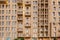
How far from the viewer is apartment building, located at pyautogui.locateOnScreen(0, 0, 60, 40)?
146 ft

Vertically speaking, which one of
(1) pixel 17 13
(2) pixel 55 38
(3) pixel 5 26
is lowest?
(2) pixel 55 38

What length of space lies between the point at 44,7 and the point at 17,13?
655 cm

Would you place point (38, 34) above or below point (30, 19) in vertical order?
below

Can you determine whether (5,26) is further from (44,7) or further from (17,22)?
(44,7)

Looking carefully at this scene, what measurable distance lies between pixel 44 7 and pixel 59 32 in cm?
679

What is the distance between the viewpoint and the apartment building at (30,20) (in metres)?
44.5

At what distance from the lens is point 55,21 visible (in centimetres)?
4522

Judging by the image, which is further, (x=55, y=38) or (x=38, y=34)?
(x=38, y=34)

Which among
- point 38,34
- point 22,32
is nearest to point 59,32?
point 38,34

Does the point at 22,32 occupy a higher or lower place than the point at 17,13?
lower

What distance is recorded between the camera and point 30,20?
150 feet

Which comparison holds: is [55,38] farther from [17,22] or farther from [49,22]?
[17,22]

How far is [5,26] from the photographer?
148ft

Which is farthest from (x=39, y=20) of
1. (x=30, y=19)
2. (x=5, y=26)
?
(x=5, y=26)
